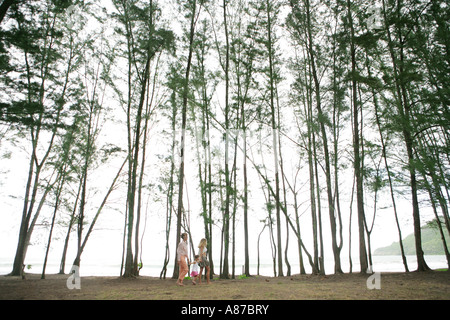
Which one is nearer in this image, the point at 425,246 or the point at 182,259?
the point at 182,259

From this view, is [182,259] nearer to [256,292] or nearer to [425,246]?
[256,292]

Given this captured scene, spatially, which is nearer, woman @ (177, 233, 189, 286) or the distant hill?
woman @ (177, 233, 189, 286)

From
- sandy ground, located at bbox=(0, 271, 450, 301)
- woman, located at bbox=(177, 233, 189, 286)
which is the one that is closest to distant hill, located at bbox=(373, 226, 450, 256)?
sandy ground, located at bbox=(0, 271, 450, 301)

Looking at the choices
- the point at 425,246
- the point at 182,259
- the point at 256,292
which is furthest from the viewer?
the point at 425,246

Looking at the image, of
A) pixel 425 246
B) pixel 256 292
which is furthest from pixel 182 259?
pixel 425 246

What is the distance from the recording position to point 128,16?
1065cm

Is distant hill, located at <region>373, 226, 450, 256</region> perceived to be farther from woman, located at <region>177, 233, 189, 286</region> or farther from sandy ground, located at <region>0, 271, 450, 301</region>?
woman, located at <region>177, 233, 189, 286</region>

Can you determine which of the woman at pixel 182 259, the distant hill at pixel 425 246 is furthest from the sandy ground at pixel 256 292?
the distant hill at pixel 425 246

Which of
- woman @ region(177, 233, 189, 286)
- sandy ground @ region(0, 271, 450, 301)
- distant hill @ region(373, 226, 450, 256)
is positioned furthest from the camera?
distant hill @ region(373, 226, 450, 256)

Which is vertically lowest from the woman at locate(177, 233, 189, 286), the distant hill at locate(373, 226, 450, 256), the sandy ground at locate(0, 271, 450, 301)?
the distant hill at locate(373, 226, 450, 256)

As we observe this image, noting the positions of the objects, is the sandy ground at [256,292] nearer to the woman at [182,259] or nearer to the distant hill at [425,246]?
the woman at [182,259]

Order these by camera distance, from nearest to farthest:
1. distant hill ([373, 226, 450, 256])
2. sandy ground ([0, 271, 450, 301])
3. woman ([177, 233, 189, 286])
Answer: sandy ground ([0, 271, 450, 301])
woman ([177, 233, 189, 286])
distant hill ([373, 226, 450, 256])

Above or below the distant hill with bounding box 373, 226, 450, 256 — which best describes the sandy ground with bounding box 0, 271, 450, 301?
above
